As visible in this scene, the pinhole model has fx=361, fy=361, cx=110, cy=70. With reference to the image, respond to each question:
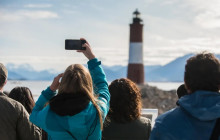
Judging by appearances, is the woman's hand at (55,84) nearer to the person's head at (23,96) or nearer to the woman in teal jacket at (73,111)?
the woman in teal jacket at (73,111)

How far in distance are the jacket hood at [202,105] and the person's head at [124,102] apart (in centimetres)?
108

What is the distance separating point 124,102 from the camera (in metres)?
2.96

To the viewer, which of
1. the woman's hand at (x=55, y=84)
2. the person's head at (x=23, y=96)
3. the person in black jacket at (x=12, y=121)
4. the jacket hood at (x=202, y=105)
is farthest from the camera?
the person's head at (x=23, y=96)

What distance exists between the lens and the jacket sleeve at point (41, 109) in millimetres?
2402

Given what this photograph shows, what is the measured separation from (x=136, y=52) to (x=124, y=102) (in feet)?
80.9

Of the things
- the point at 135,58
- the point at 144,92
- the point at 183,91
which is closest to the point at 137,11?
the point at 135,58

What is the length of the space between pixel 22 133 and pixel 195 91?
1639mm

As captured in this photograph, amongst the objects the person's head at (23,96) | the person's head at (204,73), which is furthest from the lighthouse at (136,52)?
the person's head at (204,73)

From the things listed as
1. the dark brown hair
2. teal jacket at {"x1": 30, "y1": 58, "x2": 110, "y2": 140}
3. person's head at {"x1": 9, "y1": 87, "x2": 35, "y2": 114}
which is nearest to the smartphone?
teal jacket at {"x1": 30, "y1": 58, "x2": 110, "y2": 140}

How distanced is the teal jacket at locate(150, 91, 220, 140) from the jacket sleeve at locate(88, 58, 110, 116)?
28.0 inches

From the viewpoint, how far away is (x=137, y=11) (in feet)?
102

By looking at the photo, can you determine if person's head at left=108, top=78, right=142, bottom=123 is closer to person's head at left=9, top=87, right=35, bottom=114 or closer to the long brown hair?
the long brown hair

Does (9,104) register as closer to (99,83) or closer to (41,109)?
(41,109)

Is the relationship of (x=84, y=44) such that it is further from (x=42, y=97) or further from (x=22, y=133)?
(x=22, y=133)
